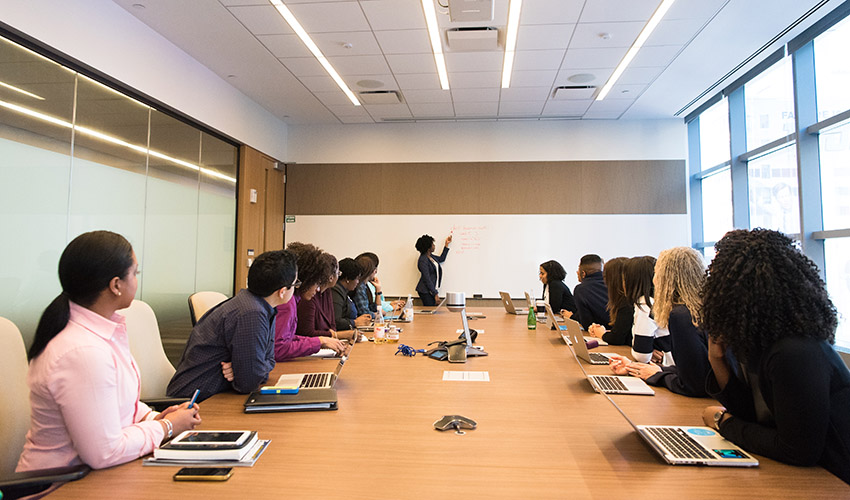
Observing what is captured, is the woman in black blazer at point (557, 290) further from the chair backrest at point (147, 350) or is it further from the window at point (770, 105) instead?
the chair backrest at point (147, 350)

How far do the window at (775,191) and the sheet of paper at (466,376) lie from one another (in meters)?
3.91

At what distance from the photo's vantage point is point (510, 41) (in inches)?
184

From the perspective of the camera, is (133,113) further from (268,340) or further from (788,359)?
(788,359)

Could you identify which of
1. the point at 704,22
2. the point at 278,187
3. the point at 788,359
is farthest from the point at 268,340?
the point at 278,187

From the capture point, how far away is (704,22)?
4.27 metres

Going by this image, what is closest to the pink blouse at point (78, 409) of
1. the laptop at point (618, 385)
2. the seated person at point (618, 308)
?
the laptop at point (618, 385)

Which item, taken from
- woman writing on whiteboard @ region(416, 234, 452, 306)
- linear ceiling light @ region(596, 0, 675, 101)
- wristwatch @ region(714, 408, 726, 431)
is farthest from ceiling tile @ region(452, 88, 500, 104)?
wristwatch @ region(714, 408, 726, 431)

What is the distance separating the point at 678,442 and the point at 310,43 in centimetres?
461

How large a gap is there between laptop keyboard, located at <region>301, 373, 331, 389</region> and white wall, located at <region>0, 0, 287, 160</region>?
3143mm

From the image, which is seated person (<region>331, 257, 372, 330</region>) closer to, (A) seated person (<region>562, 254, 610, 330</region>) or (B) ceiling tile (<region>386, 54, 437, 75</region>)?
(A) seated person (<region>562, 254, 610, 330</region>)

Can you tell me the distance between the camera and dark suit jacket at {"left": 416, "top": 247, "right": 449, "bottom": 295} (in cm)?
707

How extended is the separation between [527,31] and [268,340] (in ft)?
12.3

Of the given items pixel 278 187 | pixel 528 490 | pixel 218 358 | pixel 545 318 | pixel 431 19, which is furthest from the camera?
pixel 278 187

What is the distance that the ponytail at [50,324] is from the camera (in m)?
1.31
